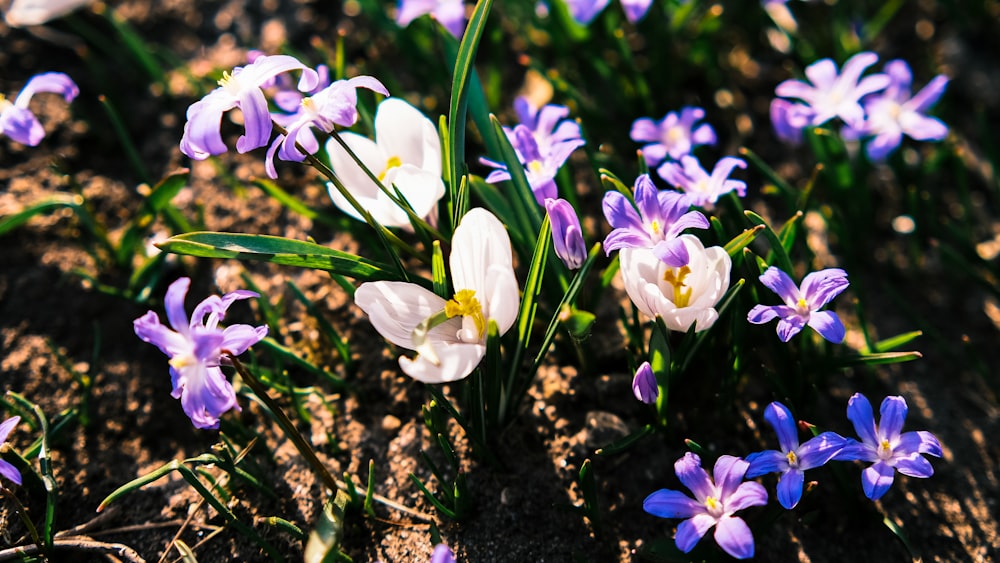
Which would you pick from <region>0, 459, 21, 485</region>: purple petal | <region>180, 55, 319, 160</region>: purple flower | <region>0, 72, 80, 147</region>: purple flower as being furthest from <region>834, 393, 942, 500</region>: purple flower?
<region>0, 72, 80, 147</region>: purple flower

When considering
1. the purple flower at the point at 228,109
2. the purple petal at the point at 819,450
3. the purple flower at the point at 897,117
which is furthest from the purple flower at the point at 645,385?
the purple flower at the point at 897,117

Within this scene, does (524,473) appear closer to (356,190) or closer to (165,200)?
(356,190)

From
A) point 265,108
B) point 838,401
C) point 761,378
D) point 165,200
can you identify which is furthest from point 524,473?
point 165,200

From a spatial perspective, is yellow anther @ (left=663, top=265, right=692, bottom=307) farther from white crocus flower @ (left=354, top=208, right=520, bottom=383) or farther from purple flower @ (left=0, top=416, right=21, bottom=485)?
purple flower @ (left=0, top=416, right=21, bottom=485)

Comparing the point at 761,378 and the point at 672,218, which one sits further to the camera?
the point at 761,378

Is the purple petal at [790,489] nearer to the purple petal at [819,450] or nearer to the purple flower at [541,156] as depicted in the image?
the purple petal at [819,450]

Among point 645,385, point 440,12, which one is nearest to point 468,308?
point 645,385
